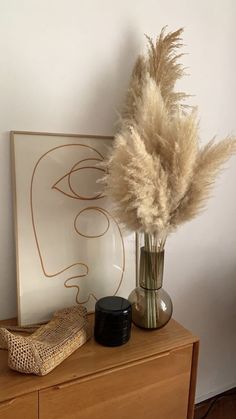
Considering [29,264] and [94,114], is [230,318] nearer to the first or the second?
[29,264]

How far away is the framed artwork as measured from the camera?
1.06 metres

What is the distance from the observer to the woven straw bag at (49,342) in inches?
33.3

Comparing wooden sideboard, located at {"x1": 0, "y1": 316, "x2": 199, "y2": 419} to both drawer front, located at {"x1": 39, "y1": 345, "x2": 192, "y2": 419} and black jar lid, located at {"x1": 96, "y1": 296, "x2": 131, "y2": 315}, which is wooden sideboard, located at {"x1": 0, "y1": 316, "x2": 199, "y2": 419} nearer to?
drawer front, located at {"x1": 39, "y1": 345, "x2": 192, "y2": 419}

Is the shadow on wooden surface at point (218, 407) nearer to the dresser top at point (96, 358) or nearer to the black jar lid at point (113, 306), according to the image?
the dresser top at point (96, 358)

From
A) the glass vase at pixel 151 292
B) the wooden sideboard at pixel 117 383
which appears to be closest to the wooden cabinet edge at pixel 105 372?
the wooden sideboard at pixel 117 383

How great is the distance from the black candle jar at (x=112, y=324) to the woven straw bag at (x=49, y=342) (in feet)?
0.19

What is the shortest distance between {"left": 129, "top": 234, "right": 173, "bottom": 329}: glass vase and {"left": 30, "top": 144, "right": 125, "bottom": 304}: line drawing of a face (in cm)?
16

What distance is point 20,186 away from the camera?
1.04 m

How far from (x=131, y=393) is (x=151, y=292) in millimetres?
301

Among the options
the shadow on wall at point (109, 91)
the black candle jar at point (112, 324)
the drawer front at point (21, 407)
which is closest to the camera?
the drawer front at point (21, 407)

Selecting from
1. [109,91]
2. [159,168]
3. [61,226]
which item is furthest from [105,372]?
[109,91]

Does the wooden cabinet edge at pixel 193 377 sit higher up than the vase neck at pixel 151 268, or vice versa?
the vase neck at pixel 151 268

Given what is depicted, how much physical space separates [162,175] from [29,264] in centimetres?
52

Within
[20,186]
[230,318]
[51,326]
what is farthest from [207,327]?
[20,186]
